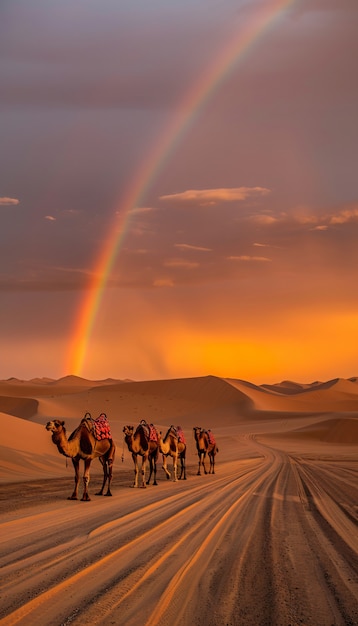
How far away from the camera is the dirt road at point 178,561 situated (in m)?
7.27

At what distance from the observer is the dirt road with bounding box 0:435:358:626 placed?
727 cm

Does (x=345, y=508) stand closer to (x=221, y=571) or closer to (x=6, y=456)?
(x=221, y=571)

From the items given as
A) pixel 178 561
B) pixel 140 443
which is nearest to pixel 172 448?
pixel 140 443

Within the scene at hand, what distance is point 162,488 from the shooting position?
2217cm

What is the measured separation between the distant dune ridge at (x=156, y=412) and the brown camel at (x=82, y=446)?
5237mm

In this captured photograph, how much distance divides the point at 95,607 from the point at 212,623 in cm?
130

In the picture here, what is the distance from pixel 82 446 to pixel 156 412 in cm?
9343

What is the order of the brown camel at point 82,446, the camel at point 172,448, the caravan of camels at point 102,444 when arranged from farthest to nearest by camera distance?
the camel at point 172,448, the caravan of camels at point 102,444, the brown camel at point 82,446

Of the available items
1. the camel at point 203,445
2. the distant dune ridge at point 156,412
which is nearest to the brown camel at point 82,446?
the distant dune ridge at point 156,412

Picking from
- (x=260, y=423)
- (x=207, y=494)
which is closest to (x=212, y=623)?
(x=207, y=494)

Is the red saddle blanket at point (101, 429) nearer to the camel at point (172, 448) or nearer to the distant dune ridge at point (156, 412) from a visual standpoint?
the distant dune ridge at point (156, 412)

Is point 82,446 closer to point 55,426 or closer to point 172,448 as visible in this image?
point 55,426

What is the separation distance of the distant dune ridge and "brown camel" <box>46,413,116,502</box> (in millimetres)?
5237

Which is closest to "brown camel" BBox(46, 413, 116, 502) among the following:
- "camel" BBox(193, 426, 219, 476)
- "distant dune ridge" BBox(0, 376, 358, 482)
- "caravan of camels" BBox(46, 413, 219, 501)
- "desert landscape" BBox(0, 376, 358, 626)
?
"caravan of camels" BBox(46, 413, 219, 501)
